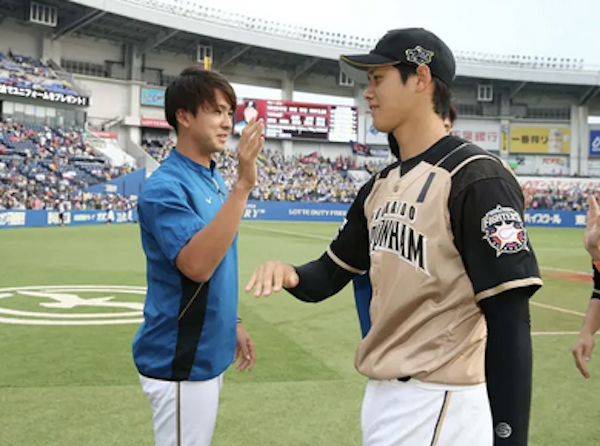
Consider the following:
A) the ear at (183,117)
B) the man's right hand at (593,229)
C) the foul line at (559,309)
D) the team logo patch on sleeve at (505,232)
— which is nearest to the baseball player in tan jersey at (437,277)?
the team logo patch on sleeve at (505,232)

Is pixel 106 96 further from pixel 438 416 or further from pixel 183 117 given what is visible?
pixel 438 416

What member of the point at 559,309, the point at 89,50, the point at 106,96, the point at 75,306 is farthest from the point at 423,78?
the point at 89,50

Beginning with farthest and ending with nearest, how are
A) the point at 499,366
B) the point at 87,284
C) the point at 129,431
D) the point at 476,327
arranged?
1. the point at 87,284
2. the point at 129,431
3. the point at 476,327
4. the point at 499,366

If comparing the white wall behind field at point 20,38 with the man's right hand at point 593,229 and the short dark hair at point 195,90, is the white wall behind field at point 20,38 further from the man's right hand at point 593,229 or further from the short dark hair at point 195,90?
the man's right hand at point 593,229

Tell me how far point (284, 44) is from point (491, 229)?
53.9 meters

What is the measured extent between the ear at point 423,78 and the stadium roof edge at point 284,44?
45131mm

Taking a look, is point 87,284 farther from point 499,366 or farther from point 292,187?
point 292,187

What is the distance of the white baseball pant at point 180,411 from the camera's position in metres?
2.56

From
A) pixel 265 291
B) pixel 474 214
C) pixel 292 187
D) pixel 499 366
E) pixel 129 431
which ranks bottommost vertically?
pixel 129 431

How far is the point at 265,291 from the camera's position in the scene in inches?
88.4

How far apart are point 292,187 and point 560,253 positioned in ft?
97.3

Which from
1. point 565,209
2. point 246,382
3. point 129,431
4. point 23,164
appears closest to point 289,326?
point 246,382

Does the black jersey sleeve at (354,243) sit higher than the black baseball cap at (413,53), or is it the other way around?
the black baseball cap at (413,53)

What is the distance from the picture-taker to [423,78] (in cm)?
209
